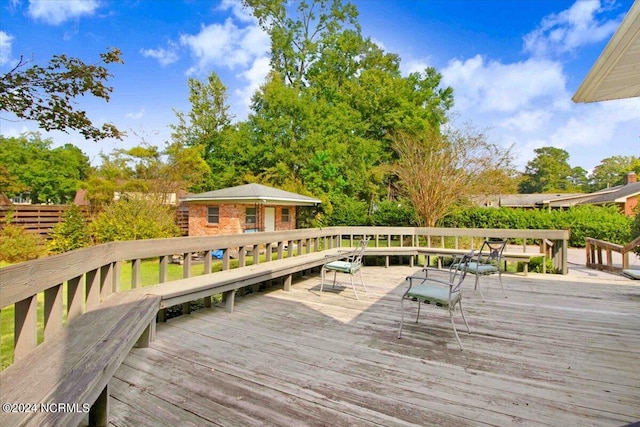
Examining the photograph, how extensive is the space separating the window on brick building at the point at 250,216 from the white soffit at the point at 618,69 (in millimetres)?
12284

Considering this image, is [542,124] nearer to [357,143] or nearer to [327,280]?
[357,143]

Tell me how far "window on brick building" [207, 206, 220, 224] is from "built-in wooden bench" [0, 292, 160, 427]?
1167 cm

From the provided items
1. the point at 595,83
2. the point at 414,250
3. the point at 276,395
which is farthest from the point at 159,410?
the point at 414,250

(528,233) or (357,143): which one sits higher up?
(357,143)

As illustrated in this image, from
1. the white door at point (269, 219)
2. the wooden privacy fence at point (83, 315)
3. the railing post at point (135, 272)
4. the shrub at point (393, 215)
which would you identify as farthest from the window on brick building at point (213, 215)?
the railing post at point (135, 272)

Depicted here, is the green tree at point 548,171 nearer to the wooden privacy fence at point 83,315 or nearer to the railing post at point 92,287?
the wooden privacy fence at point 83,315

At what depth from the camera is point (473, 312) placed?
156 inches

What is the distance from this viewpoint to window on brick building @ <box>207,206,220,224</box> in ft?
44.8

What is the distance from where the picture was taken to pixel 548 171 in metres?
43.8

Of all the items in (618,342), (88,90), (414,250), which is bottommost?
(618,342)

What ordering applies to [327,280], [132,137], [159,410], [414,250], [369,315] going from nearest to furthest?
[159,410], [369,315], [327,280], [414,250], [132,137]

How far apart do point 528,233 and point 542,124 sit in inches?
658

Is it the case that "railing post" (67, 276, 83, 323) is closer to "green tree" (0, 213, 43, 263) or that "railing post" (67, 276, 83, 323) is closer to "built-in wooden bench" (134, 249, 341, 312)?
"built-in wooden bench" (134, 249, 341, 312)

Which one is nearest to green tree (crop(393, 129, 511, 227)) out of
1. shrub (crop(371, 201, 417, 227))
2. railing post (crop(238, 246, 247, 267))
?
shrub (crop(371, 201, 417, 227))
